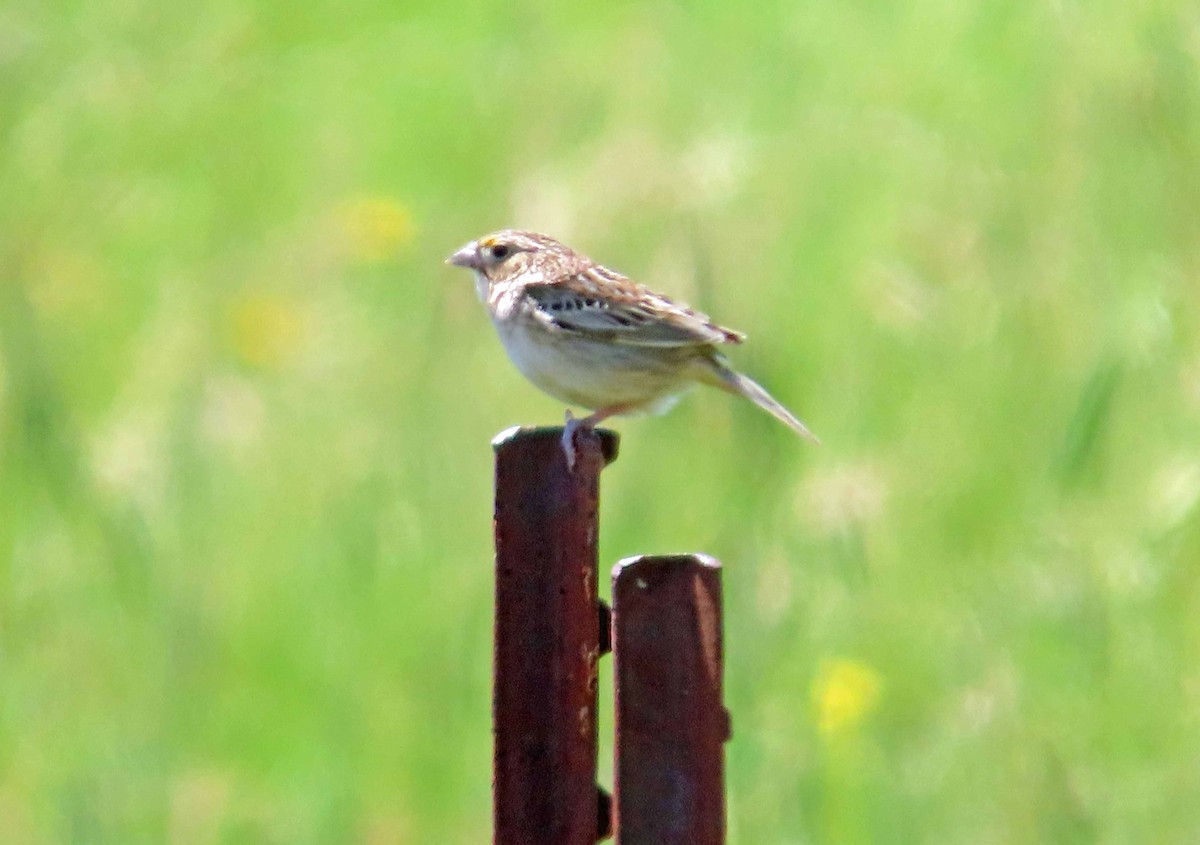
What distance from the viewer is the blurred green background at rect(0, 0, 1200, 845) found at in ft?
17.9

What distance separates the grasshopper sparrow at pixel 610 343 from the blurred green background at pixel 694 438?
19 cm

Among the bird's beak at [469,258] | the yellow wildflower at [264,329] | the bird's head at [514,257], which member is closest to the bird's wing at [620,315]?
the bird's head at [514,257]

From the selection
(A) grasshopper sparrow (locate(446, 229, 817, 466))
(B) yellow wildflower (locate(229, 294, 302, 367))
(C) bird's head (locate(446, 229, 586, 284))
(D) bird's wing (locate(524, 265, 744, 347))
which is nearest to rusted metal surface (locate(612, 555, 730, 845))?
(A) grasshopper sparrow (locate(446, 229, 817, 466))

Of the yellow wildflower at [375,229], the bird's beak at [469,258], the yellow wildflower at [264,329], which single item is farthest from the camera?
the yellow wildflower at [264,329]

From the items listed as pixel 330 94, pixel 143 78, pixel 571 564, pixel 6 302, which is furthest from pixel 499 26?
pixel 571 564

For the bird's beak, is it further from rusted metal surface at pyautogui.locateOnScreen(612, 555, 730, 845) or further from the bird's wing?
rusted metal surface at pyautogui.locateOnScreen(612, 555, 730, 845)

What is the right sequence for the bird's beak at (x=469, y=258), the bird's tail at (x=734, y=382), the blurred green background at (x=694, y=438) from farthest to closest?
the bird's beak at (x=469, y=258), the blurred green background at (x=694, y=438), the bird's tail at (x=734, y=382)

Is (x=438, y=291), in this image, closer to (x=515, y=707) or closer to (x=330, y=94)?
(x=330, y=94)

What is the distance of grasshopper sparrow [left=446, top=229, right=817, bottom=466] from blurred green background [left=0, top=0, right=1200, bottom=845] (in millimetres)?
194

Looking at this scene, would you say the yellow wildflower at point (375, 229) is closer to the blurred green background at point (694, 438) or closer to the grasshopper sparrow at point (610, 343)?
the blurred green background at point (694, 438)

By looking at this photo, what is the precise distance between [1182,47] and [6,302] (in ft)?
12.4

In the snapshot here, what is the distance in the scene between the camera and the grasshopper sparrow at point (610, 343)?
4965mm

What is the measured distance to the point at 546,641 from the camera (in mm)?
2760

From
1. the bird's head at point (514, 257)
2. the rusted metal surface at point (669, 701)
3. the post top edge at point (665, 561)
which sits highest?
the bird's head at point (514, 257)
